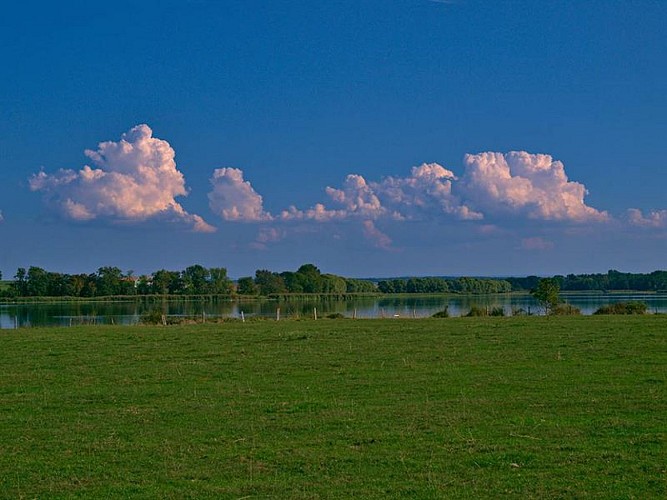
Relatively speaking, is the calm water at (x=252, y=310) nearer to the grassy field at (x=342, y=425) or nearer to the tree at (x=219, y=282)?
the tree at (x=219, y=282)

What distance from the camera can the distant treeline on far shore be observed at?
502ft

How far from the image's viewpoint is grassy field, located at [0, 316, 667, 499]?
9.58 meters

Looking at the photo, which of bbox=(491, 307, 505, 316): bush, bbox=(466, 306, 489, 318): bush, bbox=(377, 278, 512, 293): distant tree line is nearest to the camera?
bbox=(466, 306, 489, 318): bush

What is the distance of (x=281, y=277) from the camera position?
162 metres

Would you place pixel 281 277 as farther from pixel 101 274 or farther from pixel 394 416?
pixel 394 416

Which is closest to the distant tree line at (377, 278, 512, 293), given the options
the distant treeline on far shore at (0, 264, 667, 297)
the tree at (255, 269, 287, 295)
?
the distant treeline on far shore at (0, 264, 667, 297)

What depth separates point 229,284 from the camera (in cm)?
15675

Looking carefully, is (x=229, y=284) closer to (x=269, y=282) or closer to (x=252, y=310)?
(x=269, y=282)

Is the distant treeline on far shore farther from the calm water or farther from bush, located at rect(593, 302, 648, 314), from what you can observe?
bush, located at rect(593, 302, 648, 314)

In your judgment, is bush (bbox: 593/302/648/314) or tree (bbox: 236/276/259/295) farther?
tree (bbox: 236/276/259/295)

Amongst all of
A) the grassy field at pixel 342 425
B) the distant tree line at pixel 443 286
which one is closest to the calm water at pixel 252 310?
the grassy field at pixel 342 425

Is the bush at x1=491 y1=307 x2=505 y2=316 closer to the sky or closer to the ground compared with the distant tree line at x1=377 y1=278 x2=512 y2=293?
closer to the ground

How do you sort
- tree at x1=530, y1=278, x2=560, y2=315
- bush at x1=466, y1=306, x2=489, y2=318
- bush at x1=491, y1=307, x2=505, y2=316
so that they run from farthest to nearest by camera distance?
tree at x1=530, y1=278, x2=560, y2=315, bush at x1=491, y1=307, x2=505, y2=316, bush at x1=466, y1=306, x2=489, y2=318

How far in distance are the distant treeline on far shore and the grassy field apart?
12712 centimetres
